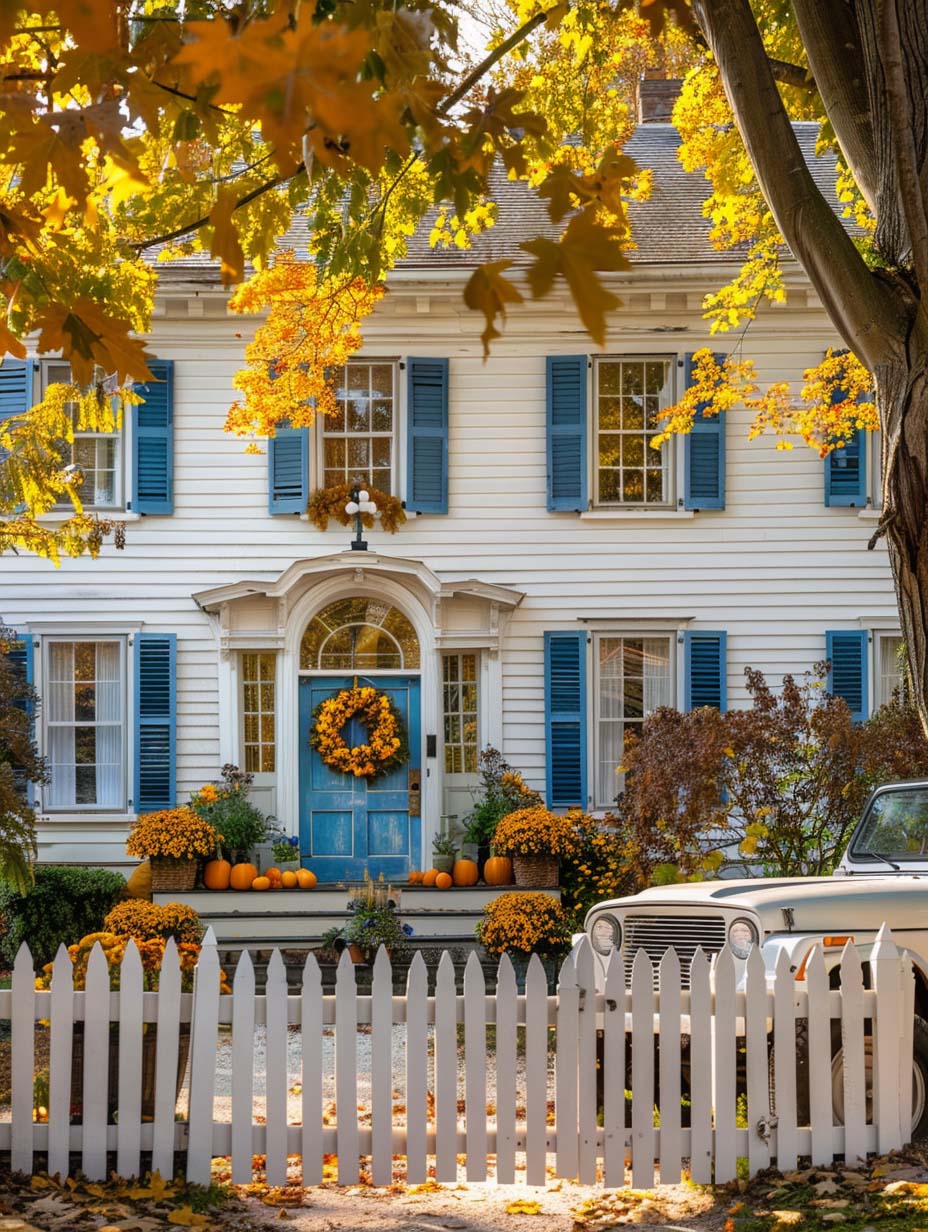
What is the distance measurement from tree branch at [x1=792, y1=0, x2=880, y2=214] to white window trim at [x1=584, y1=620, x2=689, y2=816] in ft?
34.0

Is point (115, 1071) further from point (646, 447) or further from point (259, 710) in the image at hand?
point (646, 447)

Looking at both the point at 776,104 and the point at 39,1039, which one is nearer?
the point at 776,104

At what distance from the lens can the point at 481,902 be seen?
46.5 ft

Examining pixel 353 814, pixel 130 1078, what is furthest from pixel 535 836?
pixel 130 1078

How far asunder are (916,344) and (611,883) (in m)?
9.63

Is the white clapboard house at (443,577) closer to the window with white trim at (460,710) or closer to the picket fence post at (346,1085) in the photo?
the window with white trim at (460,710)

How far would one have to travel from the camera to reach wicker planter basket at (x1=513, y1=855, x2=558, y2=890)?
14.2 metres

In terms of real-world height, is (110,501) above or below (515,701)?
above

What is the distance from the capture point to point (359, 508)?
1520 centimetres

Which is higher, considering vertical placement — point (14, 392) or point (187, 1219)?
point (14, 392)

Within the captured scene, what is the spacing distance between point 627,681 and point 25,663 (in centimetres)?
643

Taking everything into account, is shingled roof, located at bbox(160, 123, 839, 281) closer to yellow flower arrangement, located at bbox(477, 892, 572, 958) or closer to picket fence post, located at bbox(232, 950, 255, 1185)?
yellow flower arrangement, located at bbox(477, 892, 572, 958)

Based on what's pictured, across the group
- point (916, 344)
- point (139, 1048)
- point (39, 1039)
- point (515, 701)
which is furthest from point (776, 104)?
point (515, 701)

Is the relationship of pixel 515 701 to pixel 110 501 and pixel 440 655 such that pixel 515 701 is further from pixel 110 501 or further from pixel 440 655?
pixel 110 501
